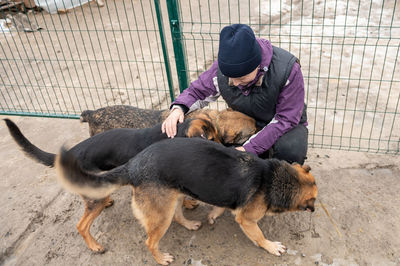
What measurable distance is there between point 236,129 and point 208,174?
104 centimetres

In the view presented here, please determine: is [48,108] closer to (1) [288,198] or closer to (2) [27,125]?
(2) [27,125]

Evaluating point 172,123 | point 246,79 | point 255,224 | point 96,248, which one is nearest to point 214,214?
point 255,224

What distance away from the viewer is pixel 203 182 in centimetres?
327

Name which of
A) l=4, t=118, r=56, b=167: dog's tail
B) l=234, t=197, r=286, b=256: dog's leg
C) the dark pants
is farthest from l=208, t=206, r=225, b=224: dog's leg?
l=4, t=118, r=56, b=167: dog's tail

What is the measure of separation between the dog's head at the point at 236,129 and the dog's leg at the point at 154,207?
1107 millimetres

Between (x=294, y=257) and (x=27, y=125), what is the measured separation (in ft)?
17.1

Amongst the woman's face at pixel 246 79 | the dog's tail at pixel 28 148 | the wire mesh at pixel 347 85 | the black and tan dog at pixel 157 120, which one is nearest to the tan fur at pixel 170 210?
the black and tan dog at pixel 157 120

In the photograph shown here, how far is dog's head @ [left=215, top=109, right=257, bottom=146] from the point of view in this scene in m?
4.14

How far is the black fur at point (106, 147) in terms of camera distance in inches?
145

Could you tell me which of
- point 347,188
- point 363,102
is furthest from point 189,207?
point 363,102

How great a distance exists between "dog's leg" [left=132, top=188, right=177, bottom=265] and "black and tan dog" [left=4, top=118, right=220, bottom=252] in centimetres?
61

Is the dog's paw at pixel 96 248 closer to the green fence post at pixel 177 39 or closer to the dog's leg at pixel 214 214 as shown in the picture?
the dog's leg at pixel 214 214

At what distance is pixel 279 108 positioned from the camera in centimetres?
395

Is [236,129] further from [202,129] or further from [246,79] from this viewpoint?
[246,79]
